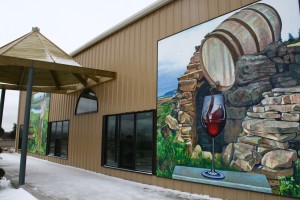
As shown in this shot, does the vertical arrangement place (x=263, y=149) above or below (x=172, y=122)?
below

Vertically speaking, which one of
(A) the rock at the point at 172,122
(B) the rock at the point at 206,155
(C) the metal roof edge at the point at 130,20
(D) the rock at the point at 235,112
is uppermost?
(C) the metal roof edge at the point at 130,20

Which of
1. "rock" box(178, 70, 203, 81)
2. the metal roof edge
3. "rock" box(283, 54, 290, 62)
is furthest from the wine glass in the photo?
the metal roof edge

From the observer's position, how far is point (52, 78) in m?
14.3

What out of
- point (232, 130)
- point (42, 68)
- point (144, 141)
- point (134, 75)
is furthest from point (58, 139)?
point (232, 130)

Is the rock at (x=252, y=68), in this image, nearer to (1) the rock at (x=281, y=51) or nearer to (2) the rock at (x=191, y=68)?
(1) the rock at (x=281, y=51)

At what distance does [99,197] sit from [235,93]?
4546 millimetres

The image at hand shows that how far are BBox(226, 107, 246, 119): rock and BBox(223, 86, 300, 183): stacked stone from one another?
162 mm

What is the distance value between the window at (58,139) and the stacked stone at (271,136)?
11.3 m

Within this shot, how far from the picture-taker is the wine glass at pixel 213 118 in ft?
24.4

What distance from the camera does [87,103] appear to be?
47.0 ft

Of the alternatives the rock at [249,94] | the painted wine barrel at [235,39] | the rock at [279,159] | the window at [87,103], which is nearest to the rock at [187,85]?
the painted wine barrel at [235,39]

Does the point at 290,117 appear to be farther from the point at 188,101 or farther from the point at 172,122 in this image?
the point at 172,122

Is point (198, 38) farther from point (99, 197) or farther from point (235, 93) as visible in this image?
point (99, 197)

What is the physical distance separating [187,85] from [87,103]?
7.26m
